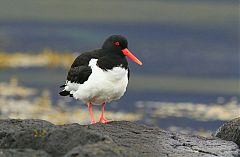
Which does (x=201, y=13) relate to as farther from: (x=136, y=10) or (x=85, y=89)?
(x=85, y=89)

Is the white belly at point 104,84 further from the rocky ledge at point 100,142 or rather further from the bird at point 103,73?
the rocky ledge at point 100,142

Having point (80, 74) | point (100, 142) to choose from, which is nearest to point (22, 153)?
point (100, 142)

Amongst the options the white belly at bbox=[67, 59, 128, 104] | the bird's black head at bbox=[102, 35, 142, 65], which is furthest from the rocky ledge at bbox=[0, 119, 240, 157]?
the bird's black head at bbox=[102, 35, 142, 65]

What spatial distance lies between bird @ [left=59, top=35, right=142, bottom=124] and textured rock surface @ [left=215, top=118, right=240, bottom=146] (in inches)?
60.2

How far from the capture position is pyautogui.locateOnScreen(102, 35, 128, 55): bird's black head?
13898mm

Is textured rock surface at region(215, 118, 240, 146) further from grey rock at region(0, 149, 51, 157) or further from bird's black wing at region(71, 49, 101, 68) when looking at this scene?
grey rock at region(0, 149, 51, 157)

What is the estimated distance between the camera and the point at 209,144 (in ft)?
40.8

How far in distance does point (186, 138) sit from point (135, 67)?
109 feet

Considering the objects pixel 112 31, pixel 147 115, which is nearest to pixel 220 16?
pixel 112 31

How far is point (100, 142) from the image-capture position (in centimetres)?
968

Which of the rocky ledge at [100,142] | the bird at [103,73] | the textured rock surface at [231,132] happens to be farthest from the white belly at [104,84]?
the textured rock surface at [231,132]

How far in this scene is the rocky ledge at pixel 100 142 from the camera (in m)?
9.57

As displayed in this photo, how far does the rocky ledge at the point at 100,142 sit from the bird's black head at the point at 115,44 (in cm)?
130

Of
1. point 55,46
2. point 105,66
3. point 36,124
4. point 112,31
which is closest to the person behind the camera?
point 36,124
